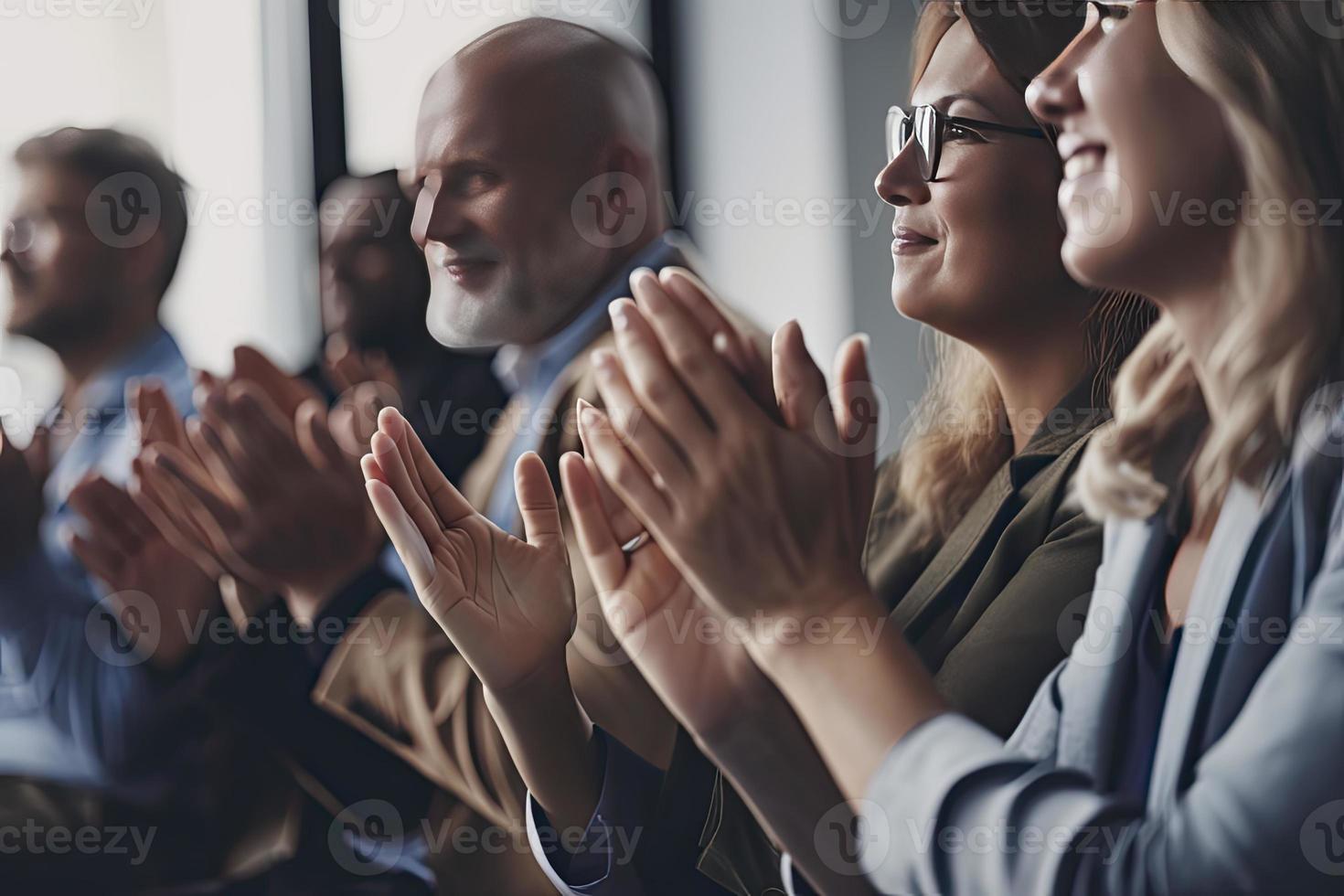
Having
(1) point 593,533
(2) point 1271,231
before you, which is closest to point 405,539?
(1) point 593,533

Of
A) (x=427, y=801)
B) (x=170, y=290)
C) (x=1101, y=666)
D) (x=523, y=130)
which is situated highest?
(x=523, y=130)

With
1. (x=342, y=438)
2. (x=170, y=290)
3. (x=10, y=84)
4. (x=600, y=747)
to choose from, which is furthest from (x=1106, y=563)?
(x=10, y=84)

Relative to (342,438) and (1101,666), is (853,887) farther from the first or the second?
(342,438)

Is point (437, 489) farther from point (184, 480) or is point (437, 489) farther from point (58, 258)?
point (58, 258)

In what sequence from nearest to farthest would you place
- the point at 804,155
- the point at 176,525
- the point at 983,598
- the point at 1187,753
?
the point at 1187,753, the point at 983,598, the point at 804,155, the point at 176,525

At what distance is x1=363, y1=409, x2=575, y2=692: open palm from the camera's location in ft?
2.78

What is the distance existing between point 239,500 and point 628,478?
0.40 meters

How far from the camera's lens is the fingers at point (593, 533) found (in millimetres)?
805

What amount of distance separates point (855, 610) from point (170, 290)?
2.31ft

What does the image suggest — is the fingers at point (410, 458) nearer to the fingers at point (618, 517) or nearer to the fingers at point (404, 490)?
the fingers at point (404, 490)

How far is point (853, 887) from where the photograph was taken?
796 millimetres

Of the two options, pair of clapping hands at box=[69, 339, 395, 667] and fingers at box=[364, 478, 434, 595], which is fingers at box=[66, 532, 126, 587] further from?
fingers at box=[364, 478, 434, 595]

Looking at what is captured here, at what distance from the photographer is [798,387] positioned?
75 centimetres

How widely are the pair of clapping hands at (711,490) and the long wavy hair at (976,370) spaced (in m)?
0.11
